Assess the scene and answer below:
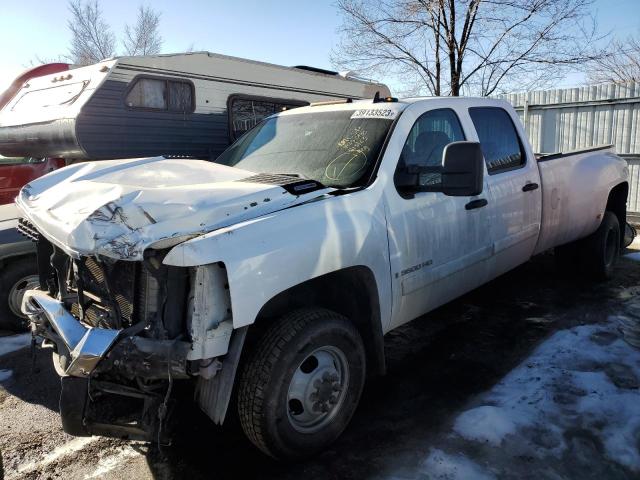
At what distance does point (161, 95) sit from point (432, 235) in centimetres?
404

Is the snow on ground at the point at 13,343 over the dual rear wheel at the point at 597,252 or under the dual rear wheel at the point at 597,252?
under

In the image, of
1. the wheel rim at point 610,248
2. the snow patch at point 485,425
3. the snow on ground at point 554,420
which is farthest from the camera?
the wheel rim at point 610,248

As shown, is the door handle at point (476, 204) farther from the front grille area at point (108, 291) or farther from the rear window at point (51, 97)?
the rear window at point (51, 97)

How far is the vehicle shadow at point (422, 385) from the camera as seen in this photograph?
9.48 feet

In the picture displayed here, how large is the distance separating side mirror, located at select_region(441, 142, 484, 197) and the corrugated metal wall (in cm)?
835

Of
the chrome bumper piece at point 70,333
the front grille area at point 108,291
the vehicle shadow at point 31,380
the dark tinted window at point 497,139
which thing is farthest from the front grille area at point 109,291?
the dark tinted window at point 497,139

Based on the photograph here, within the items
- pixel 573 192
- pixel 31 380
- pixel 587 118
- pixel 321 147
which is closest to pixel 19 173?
pixel 31 380

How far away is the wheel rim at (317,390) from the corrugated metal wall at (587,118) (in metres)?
9.16

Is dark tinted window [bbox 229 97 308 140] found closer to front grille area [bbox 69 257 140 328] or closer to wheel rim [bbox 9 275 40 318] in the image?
wheel rim [bbox 9 275 40 318]

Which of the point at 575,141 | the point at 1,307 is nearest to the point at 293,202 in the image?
the point at 1,307

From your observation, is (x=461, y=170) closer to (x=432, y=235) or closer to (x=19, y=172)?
(x=432, y=235)

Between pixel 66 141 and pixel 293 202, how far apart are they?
3.89m

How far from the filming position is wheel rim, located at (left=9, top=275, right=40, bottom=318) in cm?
496

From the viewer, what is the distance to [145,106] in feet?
19.7
